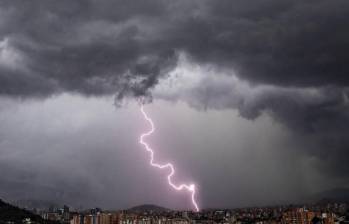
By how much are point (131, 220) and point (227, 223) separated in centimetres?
4847

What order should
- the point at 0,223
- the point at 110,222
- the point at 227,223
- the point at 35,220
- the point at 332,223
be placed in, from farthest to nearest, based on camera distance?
1. the point at 227,223
2. the point at 35,220
3. the point at 110,222
4. the point at 0,223
5. the point at 332,223

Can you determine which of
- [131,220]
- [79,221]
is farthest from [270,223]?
[79,221]

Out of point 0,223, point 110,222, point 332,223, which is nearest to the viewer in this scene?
point 332,223

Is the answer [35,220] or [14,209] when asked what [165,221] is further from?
[14,209]

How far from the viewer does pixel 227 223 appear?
198m

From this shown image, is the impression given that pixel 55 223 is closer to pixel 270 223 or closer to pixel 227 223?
pixel 227 223

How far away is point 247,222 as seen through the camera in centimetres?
19212

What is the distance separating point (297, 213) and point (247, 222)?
131ft

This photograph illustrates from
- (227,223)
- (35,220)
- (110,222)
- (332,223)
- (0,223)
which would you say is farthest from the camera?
(227,223)

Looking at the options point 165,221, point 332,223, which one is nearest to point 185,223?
point 165,221

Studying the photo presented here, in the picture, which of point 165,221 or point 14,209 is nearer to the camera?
point 165,221

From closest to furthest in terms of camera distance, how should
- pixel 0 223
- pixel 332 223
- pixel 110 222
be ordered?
1. pixel 332 223
2. pixel 0 223
3. pixel 110 222

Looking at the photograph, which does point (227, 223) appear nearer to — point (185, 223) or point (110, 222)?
point (185, 223)

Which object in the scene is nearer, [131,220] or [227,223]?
[131,220]
